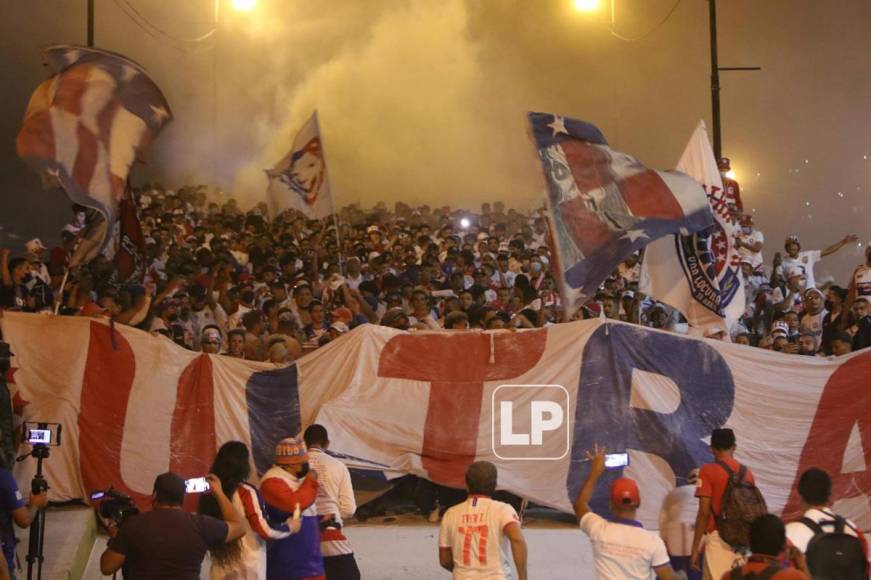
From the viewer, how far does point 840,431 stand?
1175cm

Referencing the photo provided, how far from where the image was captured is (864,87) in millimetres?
25438

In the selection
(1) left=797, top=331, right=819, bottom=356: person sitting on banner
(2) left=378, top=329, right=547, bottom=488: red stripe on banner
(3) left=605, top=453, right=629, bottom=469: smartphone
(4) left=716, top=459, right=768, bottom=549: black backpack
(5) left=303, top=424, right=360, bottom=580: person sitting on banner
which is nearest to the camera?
(3) left=605, top=453, right=629, bottom=469: smartphone

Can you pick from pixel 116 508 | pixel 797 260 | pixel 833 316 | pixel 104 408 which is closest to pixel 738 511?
pixel 116 508

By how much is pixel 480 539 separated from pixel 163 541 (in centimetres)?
186

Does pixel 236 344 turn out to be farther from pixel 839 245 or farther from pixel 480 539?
pixel 839 245

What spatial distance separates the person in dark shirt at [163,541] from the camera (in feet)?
20.9

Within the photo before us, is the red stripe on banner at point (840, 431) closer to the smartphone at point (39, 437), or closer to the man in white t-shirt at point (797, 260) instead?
the man in white t-shirt at point (797, 260)

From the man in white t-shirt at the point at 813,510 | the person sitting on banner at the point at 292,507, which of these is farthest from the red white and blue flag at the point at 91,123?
the man in white t-shirt at the point at 813,510

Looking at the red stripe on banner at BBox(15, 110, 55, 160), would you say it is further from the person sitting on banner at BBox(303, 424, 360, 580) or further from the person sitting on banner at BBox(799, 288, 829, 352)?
the person sitting on banner at BBox(799, 288, 829, 352)

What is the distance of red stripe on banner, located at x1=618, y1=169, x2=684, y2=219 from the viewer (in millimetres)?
11766

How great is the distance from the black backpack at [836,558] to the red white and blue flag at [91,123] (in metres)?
7.14

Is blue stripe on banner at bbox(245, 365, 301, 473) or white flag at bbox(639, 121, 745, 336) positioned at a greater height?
white flag at bbox(639, 121, 745, 336)

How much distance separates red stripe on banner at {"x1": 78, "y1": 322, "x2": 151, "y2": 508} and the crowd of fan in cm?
57

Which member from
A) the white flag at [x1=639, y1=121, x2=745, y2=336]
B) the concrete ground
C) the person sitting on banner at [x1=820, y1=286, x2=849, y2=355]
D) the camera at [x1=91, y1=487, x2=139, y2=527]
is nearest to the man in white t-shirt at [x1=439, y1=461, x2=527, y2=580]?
the camera at [x1=91, y1=487, x2=139, y2=527]
